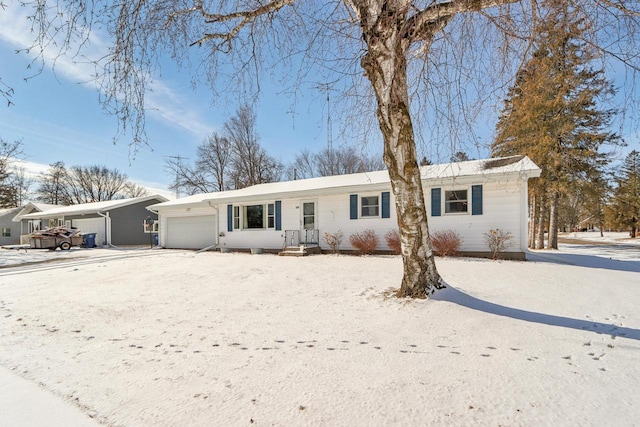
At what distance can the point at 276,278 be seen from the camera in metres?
6.99

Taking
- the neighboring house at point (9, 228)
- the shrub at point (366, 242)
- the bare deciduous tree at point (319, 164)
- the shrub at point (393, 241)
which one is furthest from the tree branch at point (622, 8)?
the neighboring house at point (9, 228)

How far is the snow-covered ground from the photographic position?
81.4 inches

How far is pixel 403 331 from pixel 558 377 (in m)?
1.39

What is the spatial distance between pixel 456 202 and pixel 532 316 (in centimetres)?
770

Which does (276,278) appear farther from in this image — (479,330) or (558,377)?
(558,377)

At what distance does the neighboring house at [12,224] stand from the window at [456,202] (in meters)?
35.9

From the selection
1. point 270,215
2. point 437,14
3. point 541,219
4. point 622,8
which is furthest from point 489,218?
point 541,219

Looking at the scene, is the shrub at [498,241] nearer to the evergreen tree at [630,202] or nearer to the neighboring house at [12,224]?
the evergreen tree at [630,202]

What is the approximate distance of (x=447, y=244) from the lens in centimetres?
1034

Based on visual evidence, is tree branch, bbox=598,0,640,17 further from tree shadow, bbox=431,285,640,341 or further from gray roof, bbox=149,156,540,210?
gray roof, bbox=149,156,540,210

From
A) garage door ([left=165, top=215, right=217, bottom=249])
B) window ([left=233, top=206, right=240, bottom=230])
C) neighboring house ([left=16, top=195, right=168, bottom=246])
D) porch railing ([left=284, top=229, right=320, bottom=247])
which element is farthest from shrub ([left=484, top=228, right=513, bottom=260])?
neighboring house ([left=16, top=195, right=168, bottom=246])

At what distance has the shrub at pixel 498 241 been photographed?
33.1 feet

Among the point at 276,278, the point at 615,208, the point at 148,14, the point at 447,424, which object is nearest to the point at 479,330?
the point at 447,424

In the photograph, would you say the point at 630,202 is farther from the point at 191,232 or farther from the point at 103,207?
the point at 103,207
